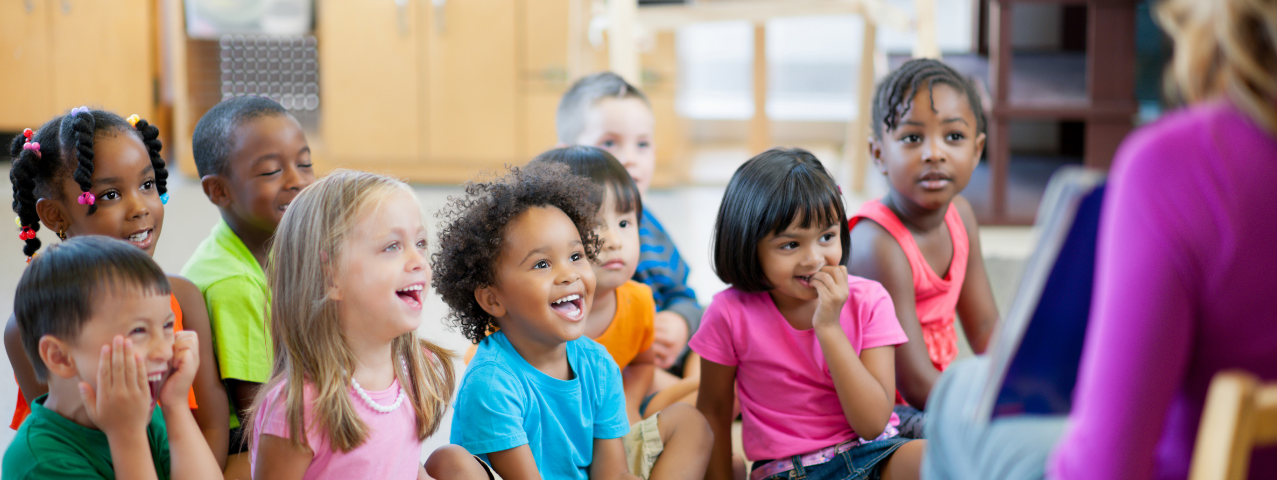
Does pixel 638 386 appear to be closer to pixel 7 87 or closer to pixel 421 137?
pixel 421 137

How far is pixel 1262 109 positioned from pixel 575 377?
2.73ft

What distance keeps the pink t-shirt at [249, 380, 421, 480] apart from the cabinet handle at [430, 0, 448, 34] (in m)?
2.92

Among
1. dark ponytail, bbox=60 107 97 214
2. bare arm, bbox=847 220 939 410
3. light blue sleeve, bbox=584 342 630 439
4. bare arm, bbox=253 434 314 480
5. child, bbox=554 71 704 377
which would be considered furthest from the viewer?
child, bbox=554 71 704 377

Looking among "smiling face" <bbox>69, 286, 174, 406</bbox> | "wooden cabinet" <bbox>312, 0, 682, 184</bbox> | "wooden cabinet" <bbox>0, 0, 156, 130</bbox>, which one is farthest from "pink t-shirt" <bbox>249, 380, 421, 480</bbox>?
"wooden cabinet" <bbox>0, 0, 156, 130</bbox>

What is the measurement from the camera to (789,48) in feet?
15.6

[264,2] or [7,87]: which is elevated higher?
[264,2]

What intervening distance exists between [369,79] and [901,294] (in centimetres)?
296

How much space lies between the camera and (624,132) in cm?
173

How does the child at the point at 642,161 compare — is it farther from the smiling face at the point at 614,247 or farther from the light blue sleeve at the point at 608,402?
the light blue sleeve at the point at 608,402

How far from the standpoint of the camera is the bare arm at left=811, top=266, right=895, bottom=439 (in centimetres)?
111

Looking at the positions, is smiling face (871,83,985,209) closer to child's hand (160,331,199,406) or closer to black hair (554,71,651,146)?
black hair (554,71,651,146)

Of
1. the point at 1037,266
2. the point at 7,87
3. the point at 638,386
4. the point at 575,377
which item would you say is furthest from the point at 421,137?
the point at 1037,266

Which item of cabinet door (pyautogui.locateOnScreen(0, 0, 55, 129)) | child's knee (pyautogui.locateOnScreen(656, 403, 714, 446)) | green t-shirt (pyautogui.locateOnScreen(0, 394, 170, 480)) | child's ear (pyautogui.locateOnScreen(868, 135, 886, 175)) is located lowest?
child's knee (pyautogui.locateOnScreen(656, 403, 714, 446))

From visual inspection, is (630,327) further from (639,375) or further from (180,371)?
(180,371)
